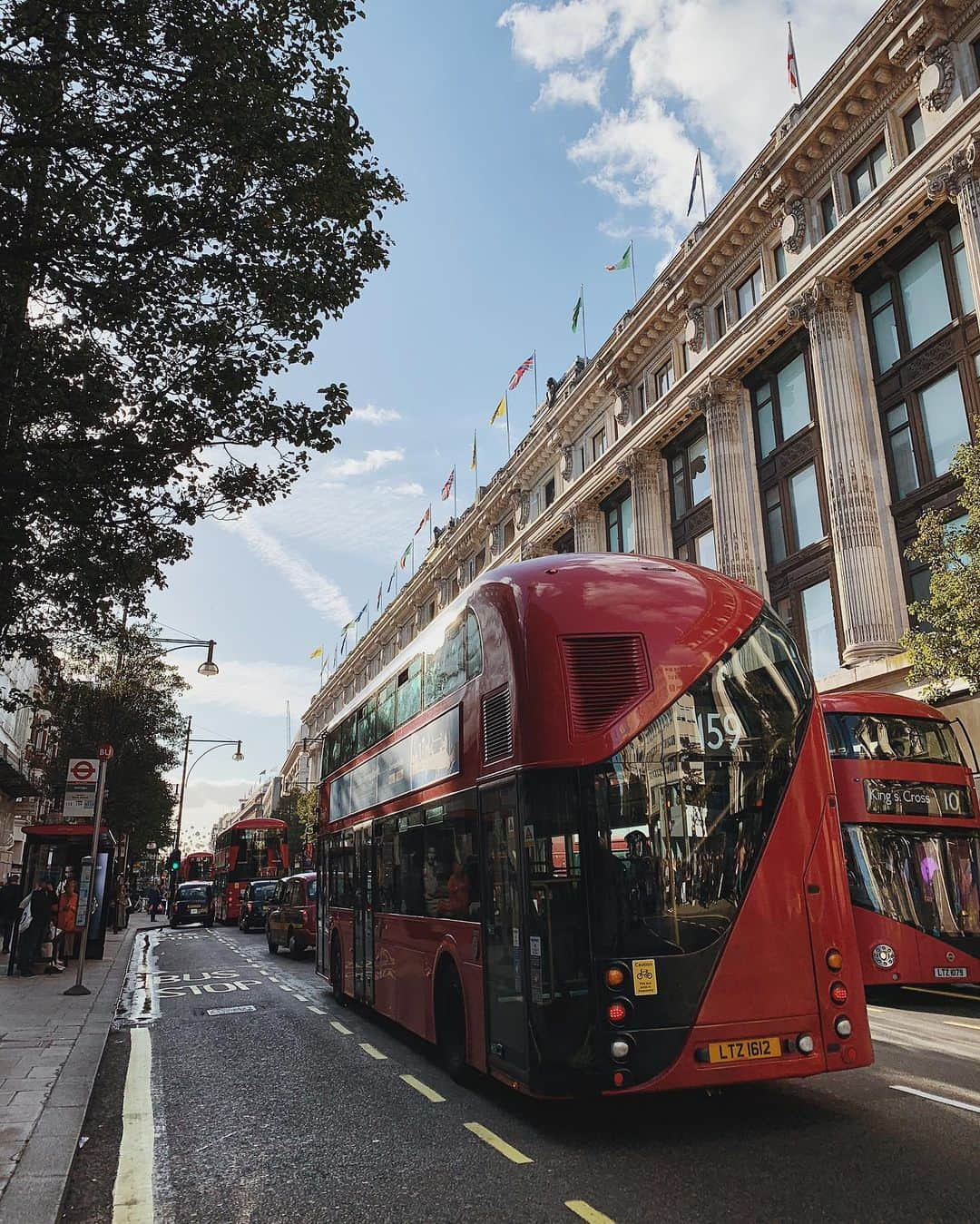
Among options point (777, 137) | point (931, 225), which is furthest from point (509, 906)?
point (777, 137)

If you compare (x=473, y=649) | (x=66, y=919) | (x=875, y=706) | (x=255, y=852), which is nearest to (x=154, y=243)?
(x=473, y=649)

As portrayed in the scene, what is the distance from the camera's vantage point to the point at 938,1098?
6.96m

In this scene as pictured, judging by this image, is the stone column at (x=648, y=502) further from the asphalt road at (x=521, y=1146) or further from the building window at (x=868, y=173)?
the asphalt road at (x=521, y=1146)

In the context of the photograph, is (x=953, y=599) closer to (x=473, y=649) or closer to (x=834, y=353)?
(x=834, y=353)

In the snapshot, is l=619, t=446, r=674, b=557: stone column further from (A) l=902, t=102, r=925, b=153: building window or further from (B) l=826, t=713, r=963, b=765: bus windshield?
(B) l=826, t=713, r=963, b=765: bus windshield

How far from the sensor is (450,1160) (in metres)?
5.78

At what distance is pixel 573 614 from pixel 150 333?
17.6ft

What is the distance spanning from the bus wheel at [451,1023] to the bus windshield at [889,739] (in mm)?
7392

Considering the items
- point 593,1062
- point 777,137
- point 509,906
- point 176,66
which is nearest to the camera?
point 593,1062

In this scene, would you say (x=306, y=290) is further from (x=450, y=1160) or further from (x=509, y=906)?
(x=450, y=1160)

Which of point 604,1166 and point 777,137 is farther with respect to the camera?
point 777,137

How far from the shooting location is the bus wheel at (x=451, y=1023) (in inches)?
316

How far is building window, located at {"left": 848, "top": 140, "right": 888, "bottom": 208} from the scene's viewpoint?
23.6 metres

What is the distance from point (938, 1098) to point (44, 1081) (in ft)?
23.8
